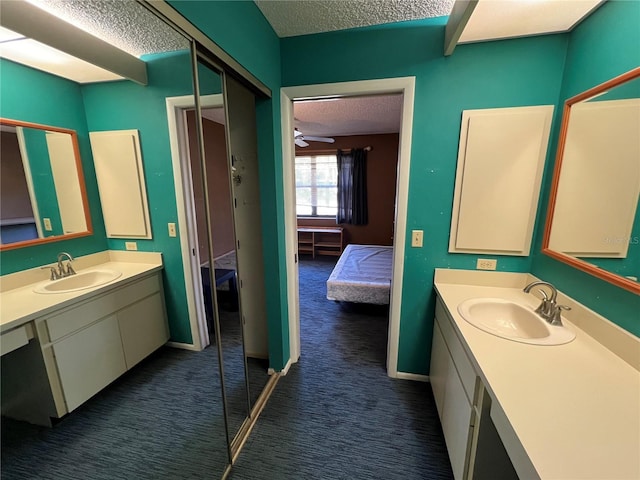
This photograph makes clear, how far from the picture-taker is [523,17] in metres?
1.31

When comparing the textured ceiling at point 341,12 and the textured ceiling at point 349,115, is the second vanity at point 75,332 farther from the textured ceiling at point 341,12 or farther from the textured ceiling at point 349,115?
the textured ceiling at point 349,115

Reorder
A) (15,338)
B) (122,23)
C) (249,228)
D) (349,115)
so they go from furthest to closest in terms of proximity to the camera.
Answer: (349,115), (249,228), (122,23), (15,338)

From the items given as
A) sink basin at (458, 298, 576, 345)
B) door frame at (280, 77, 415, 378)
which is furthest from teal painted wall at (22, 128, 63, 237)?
sink basin at (458, 298, 576, 345)

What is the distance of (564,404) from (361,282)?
86.3 inches

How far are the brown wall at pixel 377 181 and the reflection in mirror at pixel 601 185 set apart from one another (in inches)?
155

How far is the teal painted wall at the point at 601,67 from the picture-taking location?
3.38 ft

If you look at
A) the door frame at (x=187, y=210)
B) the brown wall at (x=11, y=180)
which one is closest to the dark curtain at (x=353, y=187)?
the door frame at (x=187, y=210)

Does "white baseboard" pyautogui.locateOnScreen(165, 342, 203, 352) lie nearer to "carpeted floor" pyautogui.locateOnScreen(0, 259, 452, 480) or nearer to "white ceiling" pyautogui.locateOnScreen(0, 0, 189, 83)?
"carpeted floor" pyautogui.locateOnScreen(0, 259, 452, 480)

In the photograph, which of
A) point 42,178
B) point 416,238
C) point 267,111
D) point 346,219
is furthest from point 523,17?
point 346,219

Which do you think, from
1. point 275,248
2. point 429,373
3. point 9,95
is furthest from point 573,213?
point 9,95

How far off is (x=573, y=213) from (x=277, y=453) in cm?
210

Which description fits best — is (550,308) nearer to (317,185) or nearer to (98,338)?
(98,338)

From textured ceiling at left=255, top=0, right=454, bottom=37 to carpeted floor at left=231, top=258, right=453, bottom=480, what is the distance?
8.18ft

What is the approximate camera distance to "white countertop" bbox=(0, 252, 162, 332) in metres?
0.66
